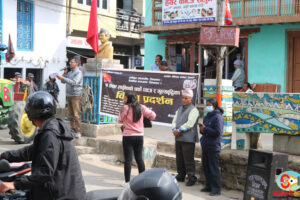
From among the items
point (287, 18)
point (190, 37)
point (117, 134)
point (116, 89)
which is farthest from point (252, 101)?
point (190, 37)

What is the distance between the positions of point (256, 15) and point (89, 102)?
7.46 metres

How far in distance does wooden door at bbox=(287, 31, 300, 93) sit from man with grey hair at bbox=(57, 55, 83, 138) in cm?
800

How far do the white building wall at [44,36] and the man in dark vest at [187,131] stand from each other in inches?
493

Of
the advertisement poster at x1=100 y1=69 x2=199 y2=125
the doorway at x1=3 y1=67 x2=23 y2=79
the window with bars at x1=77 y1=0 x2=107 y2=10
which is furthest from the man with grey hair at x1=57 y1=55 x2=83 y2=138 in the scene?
the window with bars at x1=77 y1=0 x2=107 y2=10

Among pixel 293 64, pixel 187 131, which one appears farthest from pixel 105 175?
pixel 293 64

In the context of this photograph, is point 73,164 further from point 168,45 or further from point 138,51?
point 138,51

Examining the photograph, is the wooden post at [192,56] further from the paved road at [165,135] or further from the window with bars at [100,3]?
the window with bars at [100,3]

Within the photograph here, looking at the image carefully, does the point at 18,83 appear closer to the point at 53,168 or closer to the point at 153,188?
the point at 53,168

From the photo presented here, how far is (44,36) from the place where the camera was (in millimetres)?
19906

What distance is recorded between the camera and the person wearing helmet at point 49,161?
2.96 metres

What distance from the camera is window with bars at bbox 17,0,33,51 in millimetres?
18766

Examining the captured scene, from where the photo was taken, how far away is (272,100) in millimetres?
7363

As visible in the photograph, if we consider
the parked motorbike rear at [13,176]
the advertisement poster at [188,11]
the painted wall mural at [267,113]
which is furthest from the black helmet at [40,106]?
the advertisement poster at [188,11]

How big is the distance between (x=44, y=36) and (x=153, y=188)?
18625 millimetres
